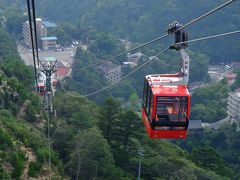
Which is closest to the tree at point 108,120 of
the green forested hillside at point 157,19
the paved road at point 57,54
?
the paved road at point 57,54

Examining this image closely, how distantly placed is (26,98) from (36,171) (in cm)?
948

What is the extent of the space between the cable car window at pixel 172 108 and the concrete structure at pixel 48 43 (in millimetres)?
54618

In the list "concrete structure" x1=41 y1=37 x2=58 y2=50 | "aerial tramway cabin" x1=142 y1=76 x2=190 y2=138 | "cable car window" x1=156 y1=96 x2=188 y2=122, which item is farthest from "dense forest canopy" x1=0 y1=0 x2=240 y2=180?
"cable car window" x1=156 y1=96 x2=188 y2=122

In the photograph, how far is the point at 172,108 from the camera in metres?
9.91

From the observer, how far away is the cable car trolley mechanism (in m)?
9.80

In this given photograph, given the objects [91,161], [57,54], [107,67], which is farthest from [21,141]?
[57,54]

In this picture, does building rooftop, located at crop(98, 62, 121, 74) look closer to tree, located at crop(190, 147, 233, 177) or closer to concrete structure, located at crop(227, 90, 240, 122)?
concrete structure, located at crop(227, 90, 240, 122)

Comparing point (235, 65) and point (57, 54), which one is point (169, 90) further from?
point (235, 65)

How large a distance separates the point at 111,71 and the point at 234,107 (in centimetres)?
1702

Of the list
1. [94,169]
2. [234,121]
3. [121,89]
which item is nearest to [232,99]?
[234,121]

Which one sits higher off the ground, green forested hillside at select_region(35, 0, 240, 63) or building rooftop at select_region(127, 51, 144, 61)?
green forested hillside at select_region(35, 0, 240, 63)

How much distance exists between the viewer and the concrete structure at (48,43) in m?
63.7

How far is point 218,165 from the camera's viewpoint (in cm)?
2480

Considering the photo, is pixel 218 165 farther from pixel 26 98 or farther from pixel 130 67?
pixel 130 67
